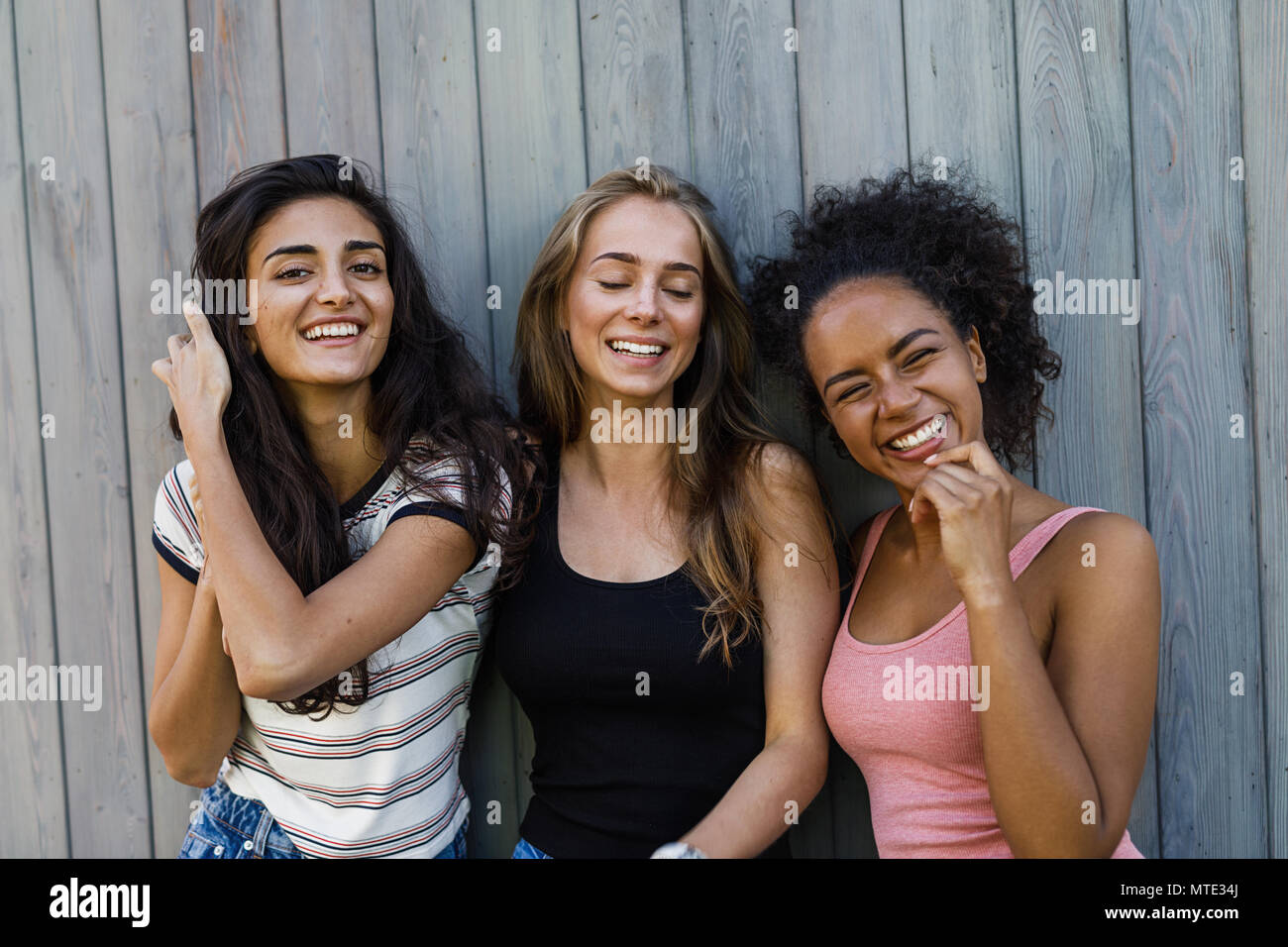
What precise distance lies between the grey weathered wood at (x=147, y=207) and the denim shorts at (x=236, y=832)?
30cm

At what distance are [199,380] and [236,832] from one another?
0.96 m

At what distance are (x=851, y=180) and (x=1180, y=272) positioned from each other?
0.75 m

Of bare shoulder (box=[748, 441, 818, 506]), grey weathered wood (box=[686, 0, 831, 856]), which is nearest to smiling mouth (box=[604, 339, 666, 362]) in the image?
bare shoulder (box=[748, 441, 818, 506])

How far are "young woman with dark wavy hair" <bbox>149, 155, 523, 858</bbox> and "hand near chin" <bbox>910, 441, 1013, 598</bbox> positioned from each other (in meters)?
0.83

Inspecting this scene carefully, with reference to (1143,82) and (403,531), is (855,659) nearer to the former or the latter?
(403,531)

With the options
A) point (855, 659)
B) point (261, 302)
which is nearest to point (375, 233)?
point (261, 302)

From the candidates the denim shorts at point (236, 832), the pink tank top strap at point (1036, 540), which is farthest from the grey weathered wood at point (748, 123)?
the denim shorts at point (236, 832)

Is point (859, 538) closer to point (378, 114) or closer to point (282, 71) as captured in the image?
point (378, 114)

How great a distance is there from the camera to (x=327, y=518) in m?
1.83

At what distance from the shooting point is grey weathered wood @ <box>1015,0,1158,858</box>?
2.06 meters

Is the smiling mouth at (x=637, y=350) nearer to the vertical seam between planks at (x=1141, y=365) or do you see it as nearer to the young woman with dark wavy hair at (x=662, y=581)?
the young woman with dark wavy hair at (x=662, y=581)

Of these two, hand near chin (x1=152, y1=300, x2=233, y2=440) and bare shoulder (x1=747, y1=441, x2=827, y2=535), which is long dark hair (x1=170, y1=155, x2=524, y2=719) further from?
bare shoulder (x1=747, y1=441, x2=827, y2=535)

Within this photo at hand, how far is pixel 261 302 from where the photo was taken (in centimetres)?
182

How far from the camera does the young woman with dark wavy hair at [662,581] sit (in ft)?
5.86
